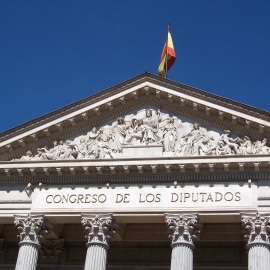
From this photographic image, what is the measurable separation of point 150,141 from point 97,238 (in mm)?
5076

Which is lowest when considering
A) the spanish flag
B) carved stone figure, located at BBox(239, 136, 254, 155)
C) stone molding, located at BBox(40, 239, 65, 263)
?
stone molding, located at BBox(40, 239, 65, 263)

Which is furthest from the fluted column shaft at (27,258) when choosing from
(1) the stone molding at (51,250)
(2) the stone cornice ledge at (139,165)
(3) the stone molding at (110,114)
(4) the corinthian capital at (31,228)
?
(3) the stone molding at (110,114)

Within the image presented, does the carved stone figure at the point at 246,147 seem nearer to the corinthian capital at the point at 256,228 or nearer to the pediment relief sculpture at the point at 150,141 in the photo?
the pediment relief sculpture at the point at 150,141

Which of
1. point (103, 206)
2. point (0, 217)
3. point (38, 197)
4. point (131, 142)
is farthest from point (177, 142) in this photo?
point (0, 217)

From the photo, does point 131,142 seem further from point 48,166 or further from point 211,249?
point 211,249

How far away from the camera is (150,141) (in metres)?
29.7

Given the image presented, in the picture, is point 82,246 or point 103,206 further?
point 82,246

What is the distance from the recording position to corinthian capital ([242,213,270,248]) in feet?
87.0

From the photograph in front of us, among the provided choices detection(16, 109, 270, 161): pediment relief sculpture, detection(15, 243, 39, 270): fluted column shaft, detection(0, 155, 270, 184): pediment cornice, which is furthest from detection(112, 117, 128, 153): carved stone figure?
detection(15, 243, 39, 270): fluted column shaft

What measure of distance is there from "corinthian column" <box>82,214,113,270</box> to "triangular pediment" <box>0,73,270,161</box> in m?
3.03

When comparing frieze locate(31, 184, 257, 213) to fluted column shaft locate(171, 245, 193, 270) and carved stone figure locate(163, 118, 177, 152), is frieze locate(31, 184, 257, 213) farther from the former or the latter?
carved stone figure locate(163, 118, 177, 152)

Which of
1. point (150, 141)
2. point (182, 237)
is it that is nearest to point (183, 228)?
point (182, 237)

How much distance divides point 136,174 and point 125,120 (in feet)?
10.3

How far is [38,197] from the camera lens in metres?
29.6
